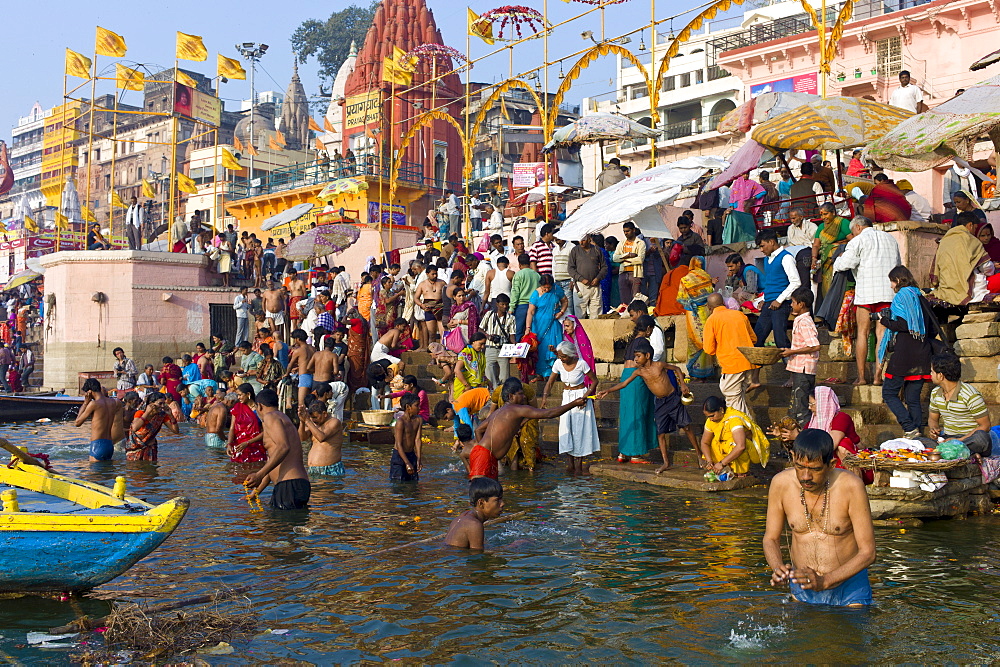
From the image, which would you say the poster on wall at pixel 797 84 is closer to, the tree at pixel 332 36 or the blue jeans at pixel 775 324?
the blue jeans at pixel 775 324

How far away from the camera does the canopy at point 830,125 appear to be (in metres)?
11.6

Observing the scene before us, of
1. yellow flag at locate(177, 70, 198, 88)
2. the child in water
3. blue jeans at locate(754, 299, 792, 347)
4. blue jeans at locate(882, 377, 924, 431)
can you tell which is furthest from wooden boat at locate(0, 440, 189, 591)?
yellow flag at locate(177, 70, 198, 88)

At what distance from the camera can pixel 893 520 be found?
7.38m

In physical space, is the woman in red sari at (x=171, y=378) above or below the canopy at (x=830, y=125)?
below

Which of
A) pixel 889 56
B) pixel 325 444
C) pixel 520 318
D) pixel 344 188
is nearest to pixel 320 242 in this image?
pixel 344 188

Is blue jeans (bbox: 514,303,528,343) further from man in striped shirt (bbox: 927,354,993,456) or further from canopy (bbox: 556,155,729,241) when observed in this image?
man in striped shirt (bbox: 927,354,993,456)

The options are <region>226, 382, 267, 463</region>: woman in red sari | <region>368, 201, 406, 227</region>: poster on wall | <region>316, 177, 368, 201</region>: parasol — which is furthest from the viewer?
<region>368, 201, 406, 227</region>: poster on wall

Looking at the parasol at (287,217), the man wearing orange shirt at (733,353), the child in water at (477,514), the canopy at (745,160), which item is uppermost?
the parasol at (287,217)

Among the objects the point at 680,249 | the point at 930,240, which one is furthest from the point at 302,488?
the point at 930,240

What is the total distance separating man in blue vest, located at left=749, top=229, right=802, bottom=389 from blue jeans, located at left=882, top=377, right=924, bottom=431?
6.33 feet

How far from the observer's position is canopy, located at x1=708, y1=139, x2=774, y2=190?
13.0m

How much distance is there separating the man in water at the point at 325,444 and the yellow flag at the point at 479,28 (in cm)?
1256

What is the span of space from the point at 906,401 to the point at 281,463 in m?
5.59

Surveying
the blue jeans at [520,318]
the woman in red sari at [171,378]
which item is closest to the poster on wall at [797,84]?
the blue jeans at [520,318]
